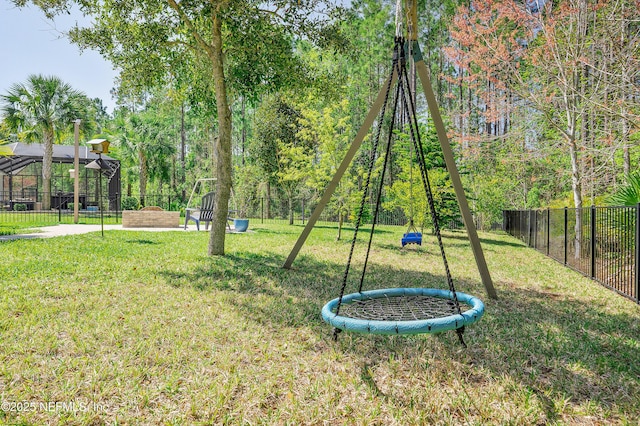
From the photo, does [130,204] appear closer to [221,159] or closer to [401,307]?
[221,159]

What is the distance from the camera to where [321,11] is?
7.03 metres

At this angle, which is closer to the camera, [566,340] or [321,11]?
[566,340]

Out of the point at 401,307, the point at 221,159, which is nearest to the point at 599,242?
the point at 401,307

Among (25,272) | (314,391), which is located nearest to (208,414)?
(314,391)

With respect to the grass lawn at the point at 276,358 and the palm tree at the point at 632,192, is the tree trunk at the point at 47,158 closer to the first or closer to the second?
the grass lawn at the point at 276,358

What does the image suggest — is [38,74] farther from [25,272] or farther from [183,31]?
[25,272]

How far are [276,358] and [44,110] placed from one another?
22939mm

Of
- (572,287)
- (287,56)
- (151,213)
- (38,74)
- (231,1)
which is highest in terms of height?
(38,74)

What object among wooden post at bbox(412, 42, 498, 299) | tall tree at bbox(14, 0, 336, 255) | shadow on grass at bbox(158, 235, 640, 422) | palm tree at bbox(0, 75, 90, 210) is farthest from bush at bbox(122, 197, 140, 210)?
wooden post at bbox(412, 42, 498, 299)

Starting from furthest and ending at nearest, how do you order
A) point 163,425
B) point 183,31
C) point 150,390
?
point 183,31 → point 150,390 → point 163,425

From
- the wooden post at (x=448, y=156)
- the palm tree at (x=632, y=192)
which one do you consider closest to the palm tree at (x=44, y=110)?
the wooden post at (x=448, y=156)

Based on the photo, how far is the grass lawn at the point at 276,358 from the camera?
2184 mm

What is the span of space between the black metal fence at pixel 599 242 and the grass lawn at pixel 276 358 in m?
0.62

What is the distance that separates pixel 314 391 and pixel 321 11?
6.47m
